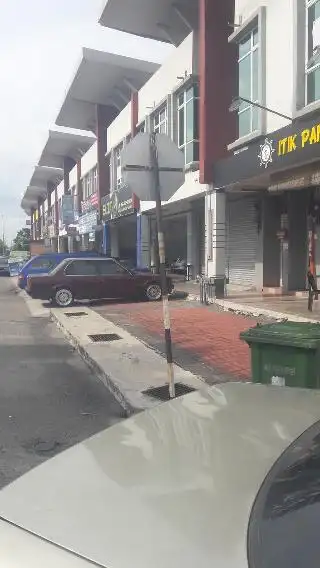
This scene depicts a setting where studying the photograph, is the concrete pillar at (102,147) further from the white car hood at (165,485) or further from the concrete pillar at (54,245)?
the white car hood at (165,485)

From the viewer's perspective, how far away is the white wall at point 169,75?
18109 millimetres

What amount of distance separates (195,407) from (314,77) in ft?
37.2

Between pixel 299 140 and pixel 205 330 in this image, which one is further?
pixel 299 140

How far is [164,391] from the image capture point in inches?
255

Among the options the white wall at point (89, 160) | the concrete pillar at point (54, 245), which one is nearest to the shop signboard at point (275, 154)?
the white wall at point (89, 160)

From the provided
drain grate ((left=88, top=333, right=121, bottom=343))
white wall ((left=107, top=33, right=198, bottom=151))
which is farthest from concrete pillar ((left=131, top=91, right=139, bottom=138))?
drain grate ((left=88, top=333, right=121, bottom=343))

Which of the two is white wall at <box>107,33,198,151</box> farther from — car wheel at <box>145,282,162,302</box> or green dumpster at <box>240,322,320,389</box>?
green dumpster at <box>240,322,320,389</box>

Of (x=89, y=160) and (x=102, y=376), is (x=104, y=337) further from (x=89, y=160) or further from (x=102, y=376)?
(x=89, y=160)

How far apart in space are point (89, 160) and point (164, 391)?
109 ft

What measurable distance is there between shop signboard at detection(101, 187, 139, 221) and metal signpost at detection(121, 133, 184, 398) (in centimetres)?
1802

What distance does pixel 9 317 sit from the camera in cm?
1509

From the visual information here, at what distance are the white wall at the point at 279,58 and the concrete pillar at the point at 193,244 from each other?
10.1 meters

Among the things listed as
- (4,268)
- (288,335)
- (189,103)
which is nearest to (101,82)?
(189,103)

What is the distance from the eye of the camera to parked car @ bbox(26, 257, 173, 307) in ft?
55.5
